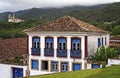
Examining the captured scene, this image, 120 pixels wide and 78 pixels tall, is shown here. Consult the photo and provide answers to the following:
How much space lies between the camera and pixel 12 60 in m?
34.8

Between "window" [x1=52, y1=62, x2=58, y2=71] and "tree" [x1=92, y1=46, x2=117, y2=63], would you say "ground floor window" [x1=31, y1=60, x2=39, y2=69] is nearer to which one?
"window" [x1=52, y1=62, x2=58, y2=71]

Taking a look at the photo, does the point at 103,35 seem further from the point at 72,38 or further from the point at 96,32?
the point at 72,38

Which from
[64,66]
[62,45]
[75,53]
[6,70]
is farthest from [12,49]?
[75,53]

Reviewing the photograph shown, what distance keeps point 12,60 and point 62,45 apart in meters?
Answer: 6.54

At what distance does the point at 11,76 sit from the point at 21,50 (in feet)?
23.1

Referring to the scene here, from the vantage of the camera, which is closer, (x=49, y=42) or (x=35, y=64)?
(x=49, y=42)

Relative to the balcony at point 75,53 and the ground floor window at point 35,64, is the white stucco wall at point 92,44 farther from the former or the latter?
the ground floor window at point 35,64

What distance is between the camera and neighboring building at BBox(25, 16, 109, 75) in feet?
99.6

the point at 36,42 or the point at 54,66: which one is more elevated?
the point at 36,42

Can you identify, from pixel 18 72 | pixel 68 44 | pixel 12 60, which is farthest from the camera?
pixel 12 60

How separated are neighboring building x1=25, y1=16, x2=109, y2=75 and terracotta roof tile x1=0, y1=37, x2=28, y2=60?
5.31m

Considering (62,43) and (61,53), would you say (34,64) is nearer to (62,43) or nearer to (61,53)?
(61,53)

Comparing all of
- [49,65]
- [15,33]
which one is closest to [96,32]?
[49,65]

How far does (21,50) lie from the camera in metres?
40.4
